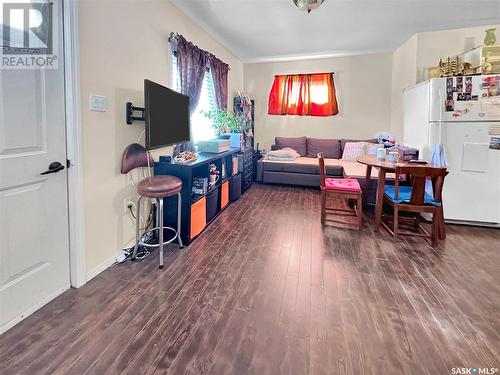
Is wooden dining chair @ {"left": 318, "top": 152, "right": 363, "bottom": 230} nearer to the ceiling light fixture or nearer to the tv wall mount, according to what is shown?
the ceiling light fixture

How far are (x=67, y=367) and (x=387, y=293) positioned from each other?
1979 mm

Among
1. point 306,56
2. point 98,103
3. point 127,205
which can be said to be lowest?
point 127,205

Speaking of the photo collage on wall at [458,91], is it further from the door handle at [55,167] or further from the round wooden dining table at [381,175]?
the door handle at [55,167]

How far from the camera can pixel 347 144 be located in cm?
Answer: 560

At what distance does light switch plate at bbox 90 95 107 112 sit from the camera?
7.00 feet

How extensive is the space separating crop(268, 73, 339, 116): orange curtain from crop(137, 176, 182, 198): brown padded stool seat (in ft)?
14.1

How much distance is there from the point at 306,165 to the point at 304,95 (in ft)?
5.47

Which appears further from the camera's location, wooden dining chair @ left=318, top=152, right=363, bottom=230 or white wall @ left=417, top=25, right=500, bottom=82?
white wall @ left=417, top=25, right=500, bottom=82

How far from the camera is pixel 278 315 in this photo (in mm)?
1805

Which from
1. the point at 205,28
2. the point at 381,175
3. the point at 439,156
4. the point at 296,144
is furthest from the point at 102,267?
the point at 296,144

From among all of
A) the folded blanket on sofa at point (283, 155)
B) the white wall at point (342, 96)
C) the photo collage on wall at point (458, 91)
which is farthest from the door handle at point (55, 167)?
the white wall at point (342, 96)

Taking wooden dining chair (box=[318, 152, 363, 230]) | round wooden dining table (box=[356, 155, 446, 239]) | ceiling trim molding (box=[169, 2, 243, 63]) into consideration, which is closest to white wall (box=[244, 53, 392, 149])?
ceiling trim molding (box=[169, 2, 243, 63])

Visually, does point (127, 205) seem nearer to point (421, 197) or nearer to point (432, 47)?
point (421, 197)

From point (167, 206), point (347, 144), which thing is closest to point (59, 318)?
point (167, 206)
